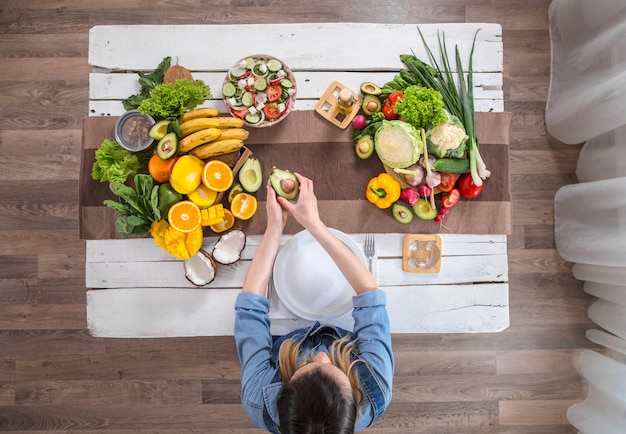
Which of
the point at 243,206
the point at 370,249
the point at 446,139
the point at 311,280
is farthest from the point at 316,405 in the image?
the point at 446,139

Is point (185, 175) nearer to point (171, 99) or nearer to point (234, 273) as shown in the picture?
point (171, 99)

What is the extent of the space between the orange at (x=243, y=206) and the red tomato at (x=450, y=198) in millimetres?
739

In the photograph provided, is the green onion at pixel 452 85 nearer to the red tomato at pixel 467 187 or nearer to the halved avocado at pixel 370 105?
the red tomato at pixel 467 187

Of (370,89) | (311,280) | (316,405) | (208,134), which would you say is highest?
(370,89)

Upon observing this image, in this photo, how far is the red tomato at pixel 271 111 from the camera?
1634 mm

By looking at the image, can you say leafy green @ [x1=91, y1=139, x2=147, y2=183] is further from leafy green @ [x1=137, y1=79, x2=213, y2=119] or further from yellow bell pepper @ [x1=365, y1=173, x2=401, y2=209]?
yellow bell pepper @ [x1=365, y1=173, x2=401, y2=209]

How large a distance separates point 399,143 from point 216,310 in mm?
974

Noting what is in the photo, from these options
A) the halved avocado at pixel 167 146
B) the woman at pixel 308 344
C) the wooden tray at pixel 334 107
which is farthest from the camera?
the wooden tray at pixel 334 107

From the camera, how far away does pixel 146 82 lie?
1.69 meters

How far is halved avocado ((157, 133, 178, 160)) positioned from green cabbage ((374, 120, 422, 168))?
2.46 ft

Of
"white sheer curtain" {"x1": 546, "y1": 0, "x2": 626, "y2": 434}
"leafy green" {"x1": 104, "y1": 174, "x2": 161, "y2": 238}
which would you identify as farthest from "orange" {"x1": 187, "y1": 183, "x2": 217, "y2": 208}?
"white sheer curtain" {"x1": 546, "y1": 0, "x2": 626, "y2": 434}

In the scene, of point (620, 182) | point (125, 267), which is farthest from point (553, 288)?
point (125, 267)

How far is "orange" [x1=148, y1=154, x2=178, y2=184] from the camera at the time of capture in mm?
1533

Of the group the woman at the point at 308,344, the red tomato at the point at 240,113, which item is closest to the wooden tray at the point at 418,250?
the woman at the point at 308,344
